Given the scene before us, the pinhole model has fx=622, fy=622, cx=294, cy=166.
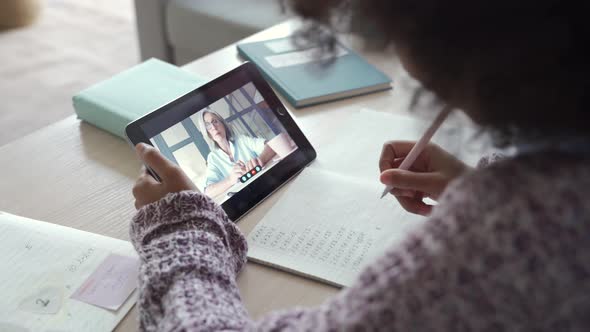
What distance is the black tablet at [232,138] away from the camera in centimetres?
77

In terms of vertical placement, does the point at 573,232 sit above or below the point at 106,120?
above

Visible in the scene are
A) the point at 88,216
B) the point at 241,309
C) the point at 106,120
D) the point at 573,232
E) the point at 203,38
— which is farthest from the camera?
the point at 203,38

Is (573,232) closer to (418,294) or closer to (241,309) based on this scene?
(418,294)

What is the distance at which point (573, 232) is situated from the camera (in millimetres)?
396

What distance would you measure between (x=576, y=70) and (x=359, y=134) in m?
0.58

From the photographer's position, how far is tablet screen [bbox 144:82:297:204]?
0.77 metres

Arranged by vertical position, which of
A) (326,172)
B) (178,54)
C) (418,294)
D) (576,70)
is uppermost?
(576,70)

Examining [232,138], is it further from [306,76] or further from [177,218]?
[306,76]

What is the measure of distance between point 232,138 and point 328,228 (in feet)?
0.59

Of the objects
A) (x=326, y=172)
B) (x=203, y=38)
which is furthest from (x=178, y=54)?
(x=326, y=172)

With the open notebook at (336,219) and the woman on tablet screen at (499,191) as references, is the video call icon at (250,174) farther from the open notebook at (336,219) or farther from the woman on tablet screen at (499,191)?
the woman on tablet screen at (499,191)

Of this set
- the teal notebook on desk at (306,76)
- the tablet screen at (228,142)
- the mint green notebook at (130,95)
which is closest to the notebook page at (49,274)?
the tablet screen at (228,142)

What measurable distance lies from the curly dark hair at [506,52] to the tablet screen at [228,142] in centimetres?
38

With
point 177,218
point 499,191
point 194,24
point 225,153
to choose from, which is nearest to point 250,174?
point 225,153
